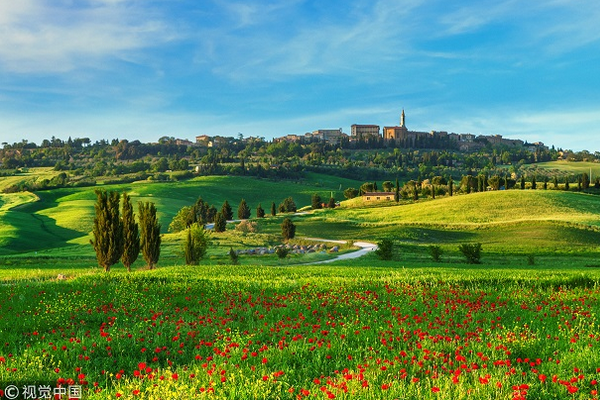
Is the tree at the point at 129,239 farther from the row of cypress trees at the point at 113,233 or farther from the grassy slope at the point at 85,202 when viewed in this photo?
the grassy slope at the point at 85,202

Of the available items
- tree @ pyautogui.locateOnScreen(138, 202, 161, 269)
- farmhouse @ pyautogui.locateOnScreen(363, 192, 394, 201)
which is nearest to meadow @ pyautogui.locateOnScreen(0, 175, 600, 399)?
tree @ pyautogui.locateOnScreen(138, 202, 161, 269)

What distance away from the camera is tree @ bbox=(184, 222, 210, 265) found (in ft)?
151

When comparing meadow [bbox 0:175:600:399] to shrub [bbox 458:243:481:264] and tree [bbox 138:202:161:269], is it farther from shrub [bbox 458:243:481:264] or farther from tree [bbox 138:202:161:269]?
shrub [bbox 458:243:481:264]

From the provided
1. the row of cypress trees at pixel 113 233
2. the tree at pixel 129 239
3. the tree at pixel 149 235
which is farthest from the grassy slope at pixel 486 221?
the row of cypress trees at pixel 113 233

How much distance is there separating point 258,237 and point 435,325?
69.1 metres

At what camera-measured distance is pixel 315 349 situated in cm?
1141

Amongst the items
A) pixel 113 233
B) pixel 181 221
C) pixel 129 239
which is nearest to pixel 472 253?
pixel 129 239

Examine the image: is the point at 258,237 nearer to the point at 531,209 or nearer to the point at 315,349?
the point at 531,209

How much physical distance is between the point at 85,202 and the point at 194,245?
10387cm

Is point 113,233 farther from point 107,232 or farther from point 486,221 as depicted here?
point 486,221

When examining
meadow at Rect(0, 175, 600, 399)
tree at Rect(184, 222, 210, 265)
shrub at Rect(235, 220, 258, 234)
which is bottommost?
shrub at Rect(235, 220, 258, 234)

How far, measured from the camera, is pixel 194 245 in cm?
4656

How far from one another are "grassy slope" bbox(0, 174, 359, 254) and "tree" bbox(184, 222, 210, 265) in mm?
43063

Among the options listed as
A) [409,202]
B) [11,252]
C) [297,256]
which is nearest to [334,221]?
[409,202]
